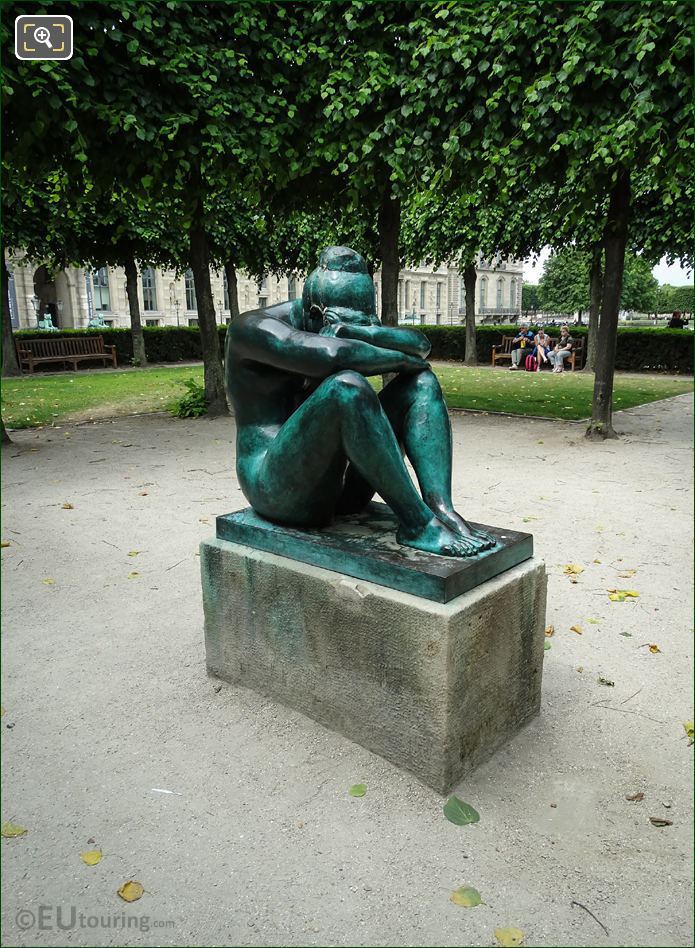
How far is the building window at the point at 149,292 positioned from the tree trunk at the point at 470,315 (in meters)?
30.3

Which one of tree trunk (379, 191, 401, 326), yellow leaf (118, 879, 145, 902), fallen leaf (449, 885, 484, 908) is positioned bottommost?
fallen leaf (449, 885, 484, 908)

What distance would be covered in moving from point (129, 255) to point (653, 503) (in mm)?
18438

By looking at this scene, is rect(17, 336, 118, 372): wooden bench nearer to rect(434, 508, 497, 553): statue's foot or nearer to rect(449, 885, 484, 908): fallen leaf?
rect(434, 508, 497, 553): statue's foot

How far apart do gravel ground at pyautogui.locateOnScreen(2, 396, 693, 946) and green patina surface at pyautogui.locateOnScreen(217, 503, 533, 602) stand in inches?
29.5

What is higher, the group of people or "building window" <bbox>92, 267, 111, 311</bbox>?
"building window" <bbox>92, 267, 111, 311</bbox>

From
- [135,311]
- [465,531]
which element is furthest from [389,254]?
[135,311]

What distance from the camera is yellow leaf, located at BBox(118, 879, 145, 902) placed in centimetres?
214

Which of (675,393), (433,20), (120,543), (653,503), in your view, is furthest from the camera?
(675,393)

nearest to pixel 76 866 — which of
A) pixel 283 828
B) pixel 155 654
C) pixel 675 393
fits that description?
pixel 283 828

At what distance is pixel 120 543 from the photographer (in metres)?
5.51

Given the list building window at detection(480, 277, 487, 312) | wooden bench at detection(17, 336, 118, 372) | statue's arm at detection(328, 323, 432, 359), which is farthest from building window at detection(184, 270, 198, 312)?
statue's arm at detection(328, 323, 432, 359)

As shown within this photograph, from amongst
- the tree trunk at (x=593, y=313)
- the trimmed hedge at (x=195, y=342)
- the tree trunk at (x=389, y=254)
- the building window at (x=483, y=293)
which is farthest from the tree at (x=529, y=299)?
the tree trunk at (x=389, y=254)

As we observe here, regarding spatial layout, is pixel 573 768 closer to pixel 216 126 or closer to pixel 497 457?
pixel 497 457

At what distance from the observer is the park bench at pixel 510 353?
69.9 ft
